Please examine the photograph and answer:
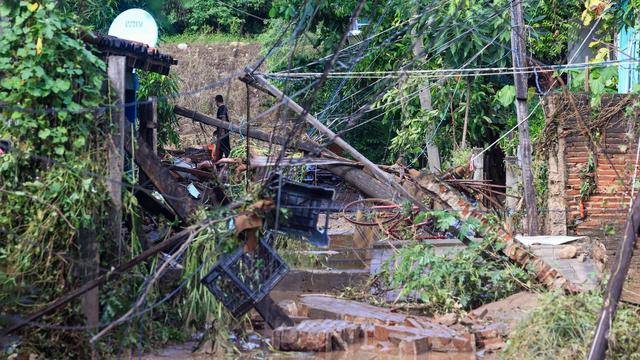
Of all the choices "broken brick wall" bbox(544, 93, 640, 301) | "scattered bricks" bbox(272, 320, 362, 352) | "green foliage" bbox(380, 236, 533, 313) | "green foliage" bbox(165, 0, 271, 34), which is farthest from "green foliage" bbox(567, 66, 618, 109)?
"green foliage" bbox(165, 0, 271, 34)

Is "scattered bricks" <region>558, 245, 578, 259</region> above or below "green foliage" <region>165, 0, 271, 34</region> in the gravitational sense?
below

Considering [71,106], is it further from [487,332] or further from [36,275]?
[487,332]

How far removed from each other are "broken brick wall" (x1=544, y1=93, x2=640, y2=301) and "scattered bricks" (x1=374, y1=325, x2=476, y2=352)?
464 centimetres

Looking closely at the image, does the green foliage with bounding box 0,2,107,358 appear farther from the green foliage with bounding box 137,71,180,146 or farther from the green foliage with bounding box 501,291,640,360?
the green foliage with bounding box 137,71,180,146

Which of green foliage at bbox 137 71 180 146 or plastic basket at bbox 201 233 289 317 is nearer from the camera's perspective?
plastic basket at bbox 201 233 289 317

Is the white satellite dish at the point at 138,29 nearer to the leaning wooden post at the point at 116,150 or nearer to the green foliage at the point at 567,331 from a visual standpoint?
the leaning wooden post at the point at 116,150

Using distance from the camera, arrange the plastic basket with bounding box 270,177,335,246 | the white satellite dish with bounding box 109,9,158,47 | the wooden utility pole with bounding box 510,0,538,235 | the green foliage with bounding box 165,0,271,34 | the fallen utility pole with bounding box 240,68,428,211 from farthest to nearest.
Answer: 1. the green foliage with bounding box 165,0,271,34
2. the wooden utility pole with bounding box 510,0,538,235
3. the white satellite dish with bounding box 109,9,158,47
4. the fallen utility pole with bounding box 240,68,428,211
5. the plastic basket with bounding box 270,177,335,246

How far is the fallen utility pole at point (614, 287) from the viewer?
658cm

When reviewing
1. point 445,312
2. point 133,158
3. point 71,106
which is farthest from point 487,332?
point 71,106

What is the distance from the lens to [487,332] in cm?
973

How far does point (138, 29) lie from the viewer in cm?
1159

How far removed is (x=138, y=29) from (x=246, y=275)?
16.2ft

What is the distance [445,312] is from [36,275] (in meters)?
5.17

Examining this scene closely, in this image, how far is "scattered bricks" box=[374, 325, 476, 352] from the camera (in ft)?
30.9
